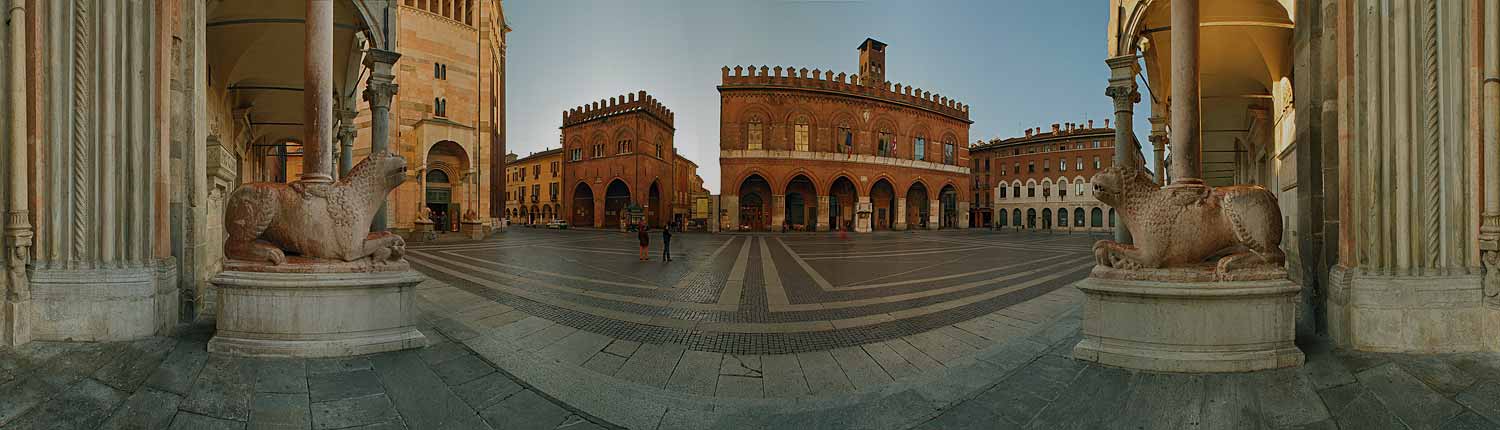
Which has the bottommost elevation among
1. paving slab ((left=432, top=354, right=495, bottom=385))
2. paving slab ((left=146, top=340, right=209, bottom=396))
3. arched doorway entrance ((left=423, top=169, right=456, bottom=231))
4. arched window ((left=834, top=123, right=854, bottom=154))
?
Result: paving slab ((left=432, top=354, right=495, bottom=385))

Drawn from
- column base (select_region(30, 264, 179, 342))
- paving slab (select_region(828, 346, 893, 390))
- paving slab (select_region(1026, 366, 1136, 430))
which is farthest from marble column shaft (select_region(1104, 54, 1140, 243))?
column base (select_region(30, 264, 179, 342))

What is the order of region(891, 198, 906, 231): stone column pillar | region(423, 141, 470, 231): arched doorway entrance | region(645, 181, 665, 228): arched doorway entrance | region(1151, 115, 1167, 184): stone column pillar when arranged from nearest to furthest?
region(1151, 115, 1167, 184): stone column pillar < region(423, 141, 470, 231): arched doorway entrance < region(891, 198, 906, 231): stone column pillar < region(645, 181, 665, 228): arched doorway entrance

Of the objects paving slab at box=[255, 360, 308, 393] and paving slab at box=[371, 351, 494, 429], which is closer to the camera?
paving slab at box=[371, 351, 494, 429]

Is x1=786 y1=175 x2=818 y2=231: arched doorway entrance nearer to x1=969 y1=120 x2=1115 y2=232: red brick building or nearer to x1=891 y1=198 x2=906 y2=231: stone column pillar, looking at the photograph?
x1=891 y1=198 x2=906 y2=231: stone column pillar

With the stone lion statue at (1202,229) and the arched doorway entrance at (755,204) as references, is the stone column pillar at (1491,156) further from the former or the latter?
the arched doorway entrance at (755,204)

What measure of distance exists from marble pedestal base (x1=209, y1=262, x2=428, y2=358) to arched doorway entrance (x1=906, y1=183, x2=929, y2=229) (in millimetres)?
37263

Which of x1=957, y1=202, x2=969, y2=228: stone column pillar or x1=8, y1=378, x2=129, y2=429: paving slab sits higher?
x1=957, y1=202, x2=969, y2=228: stone column pillar

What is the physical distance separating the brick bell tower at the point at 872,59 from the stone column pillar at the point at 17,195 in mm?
44306

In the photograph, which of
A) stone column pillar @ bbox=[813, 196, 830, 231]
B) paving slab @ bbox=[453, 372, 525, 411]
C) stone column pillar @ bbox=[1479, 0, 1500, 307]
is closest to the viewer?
paving slab @ bbox=[453, 372, 525, 411]

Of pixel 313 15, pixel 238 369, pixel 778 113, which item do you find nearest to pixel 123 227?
pixel 238 369

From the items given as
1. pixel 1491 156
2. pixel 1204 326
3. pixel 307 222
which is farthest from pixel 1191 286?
pixel 307 222

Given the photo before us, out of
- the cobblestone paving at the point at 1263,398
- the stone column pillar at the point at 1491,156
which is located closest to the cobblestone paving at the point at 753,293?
the cobblestone paving at the point at 1263,398

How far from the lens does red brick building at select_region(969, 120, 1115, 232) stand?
46.8 meters

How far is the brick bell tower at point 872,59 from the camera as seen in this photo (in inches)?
1746
